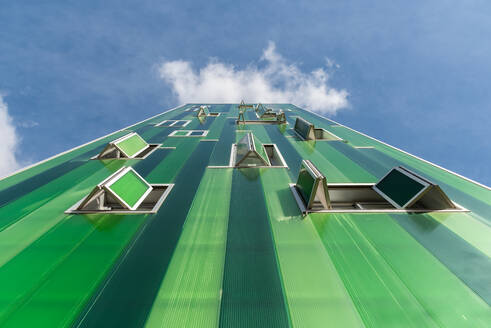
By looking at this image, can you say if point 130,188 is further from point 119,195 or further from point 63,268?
point 63,268

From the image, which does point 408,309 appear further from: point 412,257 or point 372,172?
point 372,172

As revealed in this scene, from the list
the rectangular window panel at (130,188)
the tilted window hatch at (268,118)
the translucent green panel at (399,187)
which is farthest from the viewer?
the tilted window hatch at (268,118)

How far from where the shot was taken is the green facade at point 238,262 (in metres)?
5.12

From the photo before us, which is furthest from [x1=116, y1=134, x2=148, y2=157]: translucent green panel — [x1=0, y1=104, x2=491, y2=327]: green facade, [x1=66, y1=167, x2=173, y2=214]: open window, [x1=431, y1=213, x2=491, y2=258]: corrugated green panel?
[x1=431, y1=213, x2=491, y2=258]: corrugated green panel

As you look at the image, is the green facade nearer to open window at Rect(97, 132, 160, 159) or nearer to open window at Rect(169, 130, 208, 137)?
open window at Rect(97, 132, 160, 159)

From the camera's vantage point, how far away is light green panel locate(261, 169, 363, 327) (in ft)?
16.6

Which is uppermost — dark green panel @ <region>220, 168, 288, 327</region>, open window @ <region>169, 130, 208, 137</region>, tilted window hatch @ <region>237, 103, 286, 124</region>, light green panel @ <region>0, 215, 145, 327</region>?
tilted window hatch @ <region>237, 103, 286, 124</region>

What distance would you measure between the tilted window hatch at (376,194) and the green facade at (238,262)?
1.56 ft

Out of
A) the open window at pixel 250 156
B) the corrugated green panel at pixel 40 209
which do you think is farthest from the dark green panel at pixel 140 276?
the open window at pixel 250 156

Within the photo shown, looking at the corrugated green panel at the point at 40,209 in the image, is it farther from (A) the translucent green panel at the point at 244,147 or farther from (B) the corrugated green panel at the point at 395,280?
(B) the corrugated green panel at the point at 395,280

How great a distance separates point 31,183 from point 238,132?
62.5ft

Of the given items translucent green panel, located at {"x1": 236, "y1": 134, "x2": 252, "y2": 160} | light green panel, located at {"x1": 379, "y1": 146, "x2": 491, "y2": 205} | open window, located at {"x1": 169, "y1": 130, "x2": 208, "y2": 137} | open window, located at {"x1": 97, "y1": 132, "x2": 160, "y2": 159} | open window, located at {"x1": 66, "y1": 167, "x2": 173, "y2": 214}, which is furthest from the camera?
open window, located at {"x1": 169, "y1": 130, "x2": 208, "y2": 137}

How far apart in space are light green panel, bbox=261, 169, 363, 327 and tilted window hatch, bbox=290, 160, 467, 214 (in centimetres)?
140

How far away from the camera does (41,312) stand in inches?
202
